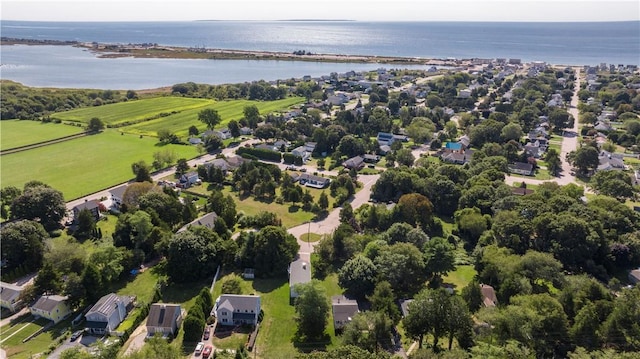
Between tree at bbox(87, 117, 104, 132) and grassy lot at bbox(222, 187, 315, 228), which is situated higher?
tree at bbox(87, 117, 104, 132)

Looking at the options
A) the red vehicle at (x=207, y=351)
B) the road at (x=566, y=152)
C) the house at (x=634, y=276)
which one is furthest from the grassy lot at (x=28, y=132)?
the house at (x=634, y=276)

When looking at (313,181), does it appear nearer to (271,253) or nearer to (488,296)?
(271,253)

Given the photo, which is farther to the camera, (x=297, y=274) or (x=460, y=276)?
(x=460, y=276)

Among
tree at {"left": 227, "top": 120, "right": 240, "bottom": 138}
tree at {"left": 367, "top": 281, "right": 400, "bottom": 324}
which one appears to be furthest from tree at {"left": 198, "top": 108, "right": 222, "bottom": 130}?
tree at {"left": 367, "top": 281, "right": 400, "bottom": 324}

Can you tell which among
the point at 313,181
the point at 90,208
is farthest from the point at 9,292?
the point at 313,181

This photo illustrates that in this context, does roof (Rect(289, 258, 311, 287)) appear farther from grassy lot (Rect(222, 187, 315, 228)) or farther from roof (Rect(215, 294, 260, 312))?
grassy lot (Rect(222, 187, 315, 228))
